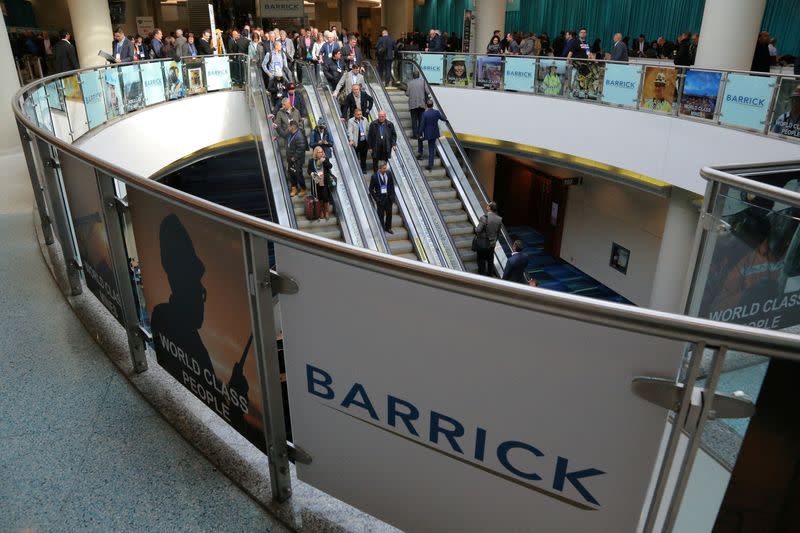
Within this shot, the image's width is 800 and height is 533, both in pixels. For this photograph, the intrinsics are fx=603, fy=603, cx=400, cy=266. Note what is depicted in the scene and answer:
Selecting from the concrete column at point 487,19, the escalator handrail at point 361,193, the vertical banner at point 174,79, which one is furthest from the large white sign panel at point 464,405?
the concrete column at point 487,19

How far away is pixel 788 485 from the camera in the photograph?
116cm

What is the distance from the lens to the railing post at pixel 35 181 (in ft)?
15.2

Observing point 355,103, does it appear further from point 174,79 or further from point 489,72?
point 489,72

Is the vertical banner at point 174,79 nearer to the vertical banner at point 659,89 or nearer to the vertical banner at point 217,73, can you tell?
the vertical banner at point 217,73

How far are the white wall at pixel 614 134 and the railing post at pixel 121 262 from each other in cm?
1014

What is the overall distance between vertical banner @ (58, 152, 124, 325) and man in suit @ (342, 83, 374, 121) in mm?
9790

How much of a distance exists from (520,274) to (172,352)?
839 cm

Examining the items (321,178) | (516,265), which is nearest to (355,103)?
(321,178)

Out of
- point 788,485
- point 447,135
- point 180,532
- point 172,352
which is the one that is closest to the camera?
point 788,485

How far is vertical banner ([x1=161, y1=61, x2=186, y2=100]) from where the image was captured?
12.8 m

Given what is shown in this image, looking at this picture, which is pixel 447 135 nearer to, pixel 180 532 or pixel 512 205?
pixel 512 205

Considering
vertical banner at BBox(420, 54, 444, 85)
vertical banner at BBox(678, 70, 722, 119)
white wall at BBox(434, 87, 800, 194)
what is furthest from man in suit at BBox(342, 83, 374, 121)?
vertical banner at BBox(678, 70, 722, 119)

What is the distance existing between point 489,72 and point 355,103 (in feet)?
16.4

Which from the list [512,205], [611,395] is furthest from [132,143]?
[512,205]
